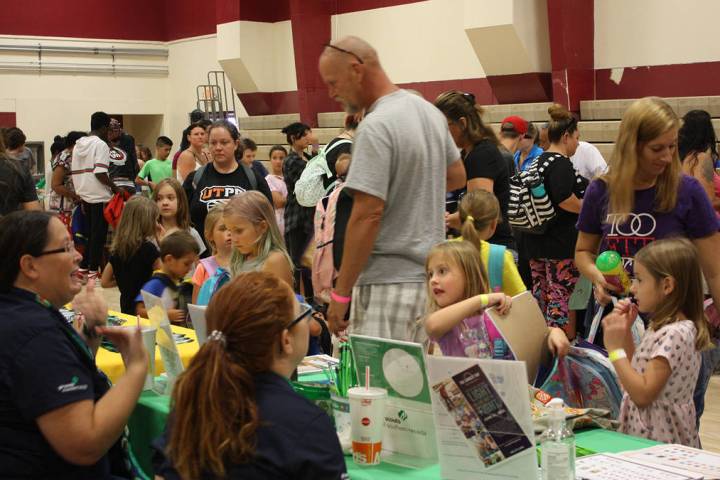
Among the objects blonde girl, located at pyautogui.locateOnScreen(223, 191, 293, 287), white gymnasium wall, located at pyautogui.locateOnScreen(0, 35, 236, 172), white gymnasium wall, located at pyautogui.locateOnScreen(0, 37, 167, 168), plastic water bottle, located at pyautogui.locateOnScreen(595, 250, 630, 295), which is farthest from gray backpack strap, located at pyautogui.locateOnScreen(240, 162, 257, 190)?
white gymnasium wall, located at pyautogui.locateOnScreen(0, 37, 167, 168)

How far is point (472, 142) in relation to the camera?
4.53m

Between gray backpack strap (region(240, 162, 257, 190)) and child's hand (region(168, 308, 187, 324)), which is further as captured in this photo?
gray backpack strap (region(240, 162, 257, 190))

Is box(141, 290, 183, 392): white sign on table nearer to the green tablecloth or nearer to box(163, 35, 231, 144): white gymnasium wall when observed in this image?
the green tablecloth

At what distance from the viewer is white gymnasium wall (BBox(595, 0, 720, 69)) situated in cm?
906

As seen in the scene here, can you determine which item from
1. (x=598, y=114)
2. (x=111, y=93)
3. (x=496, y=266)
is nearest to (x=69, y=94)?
(x=111, y=93)

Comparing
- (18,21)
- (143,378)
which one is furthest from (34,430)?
(18,21)

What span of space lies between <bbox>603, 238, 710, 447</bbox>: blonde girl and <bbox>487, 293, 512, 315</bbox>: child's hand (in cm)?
29

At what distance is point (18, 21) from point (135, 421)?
541 inches

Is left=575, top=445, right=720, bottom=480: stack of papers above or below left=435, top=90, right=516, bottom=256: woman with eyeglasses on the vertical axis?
below

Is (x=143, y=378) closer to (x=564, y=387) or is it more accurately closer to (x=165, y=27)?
(x=564, y=387)

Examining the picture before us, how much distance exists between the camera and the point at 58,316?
2492 mm

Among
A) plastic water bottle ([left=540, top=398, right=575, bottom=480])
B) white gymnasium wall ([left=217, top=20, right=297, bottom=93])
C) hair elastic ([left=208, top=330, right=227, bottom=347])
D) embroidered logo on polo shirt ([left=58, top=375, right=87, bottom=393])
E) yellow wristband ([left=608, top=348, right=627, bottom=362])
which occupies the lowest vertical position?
plastic water bottle ([left=540, top=398, right=575, bottom=480])

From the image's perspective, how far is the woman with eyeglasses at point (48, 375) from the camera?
227cm

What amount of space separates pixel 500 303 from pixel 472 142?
72.1 inches
